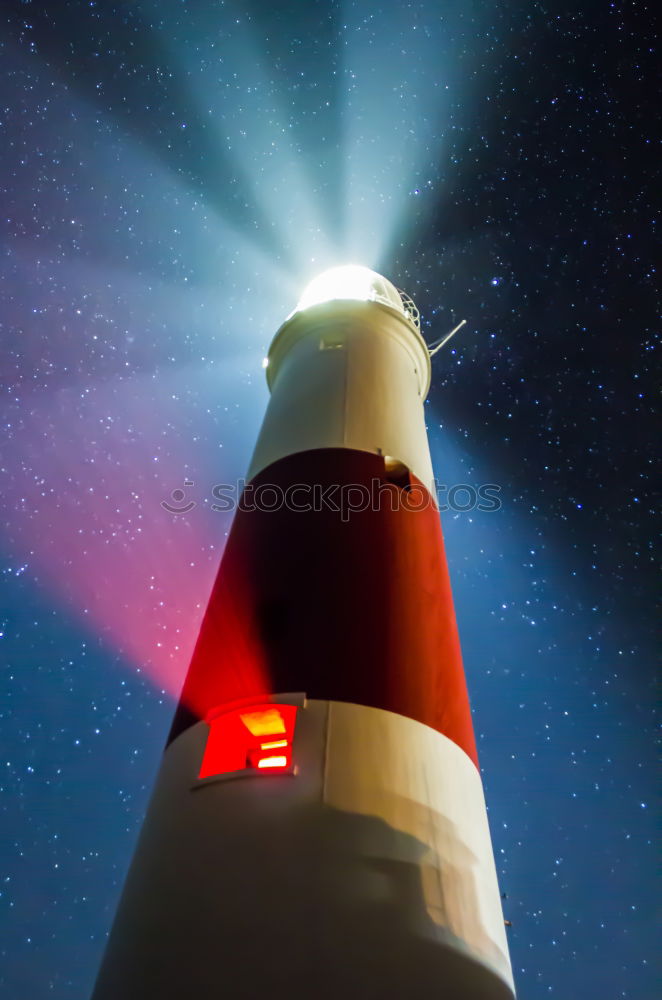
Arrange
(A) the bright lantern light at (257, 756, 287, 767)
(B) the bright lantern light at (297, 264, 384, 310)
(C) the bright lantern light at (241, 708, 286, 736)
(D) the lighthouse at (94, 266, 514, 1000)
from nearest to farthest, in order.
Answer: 1. (D) the lighthouse at (94, 266, 514, 1000)
2. (A) the bright lantern light at (257, 756, 287, 767)
3. (C) the bright lantern light at (241, 708, 286, 736)
4. (B) the bright lantern light at (297, 264, 384, 310)

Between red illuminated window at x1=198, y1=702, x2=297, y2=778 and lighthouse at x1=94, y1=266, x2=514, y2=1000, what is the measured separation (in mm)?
11

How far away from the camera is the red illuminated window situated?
366cm

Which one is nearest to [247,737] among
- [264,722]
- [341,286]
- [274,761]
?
[264,722]

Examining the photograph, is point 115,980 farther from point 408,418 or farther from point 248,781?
point 408,418

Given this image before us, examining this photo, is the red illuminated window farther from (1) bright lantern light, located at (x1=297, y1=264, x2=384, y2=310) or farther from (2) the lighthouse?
(1) bright lantern light, located at (x1=297, y1=264, x2=384, y2=310)

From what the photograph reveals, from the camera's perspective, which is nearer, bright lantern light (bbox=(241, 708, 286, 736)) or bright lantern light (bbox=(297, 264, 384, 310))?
bright lantern light (bbox=(241, 708, 286, 736))

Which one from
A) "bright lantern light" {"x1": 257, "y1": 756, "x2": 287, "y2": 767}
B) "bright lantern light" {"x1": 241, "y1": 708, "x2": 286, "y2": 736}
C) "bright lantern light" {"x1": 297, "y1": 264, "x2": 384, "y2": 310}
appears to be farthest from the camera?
"bright lantern light" {"x1": 297, "y1": 264, "x2": 384, "y2": 310}

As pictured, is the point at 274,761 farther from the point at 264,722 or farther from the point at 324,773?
the point at 324,773

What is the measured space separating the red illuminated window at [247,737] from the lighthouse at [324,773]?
0.04 ft

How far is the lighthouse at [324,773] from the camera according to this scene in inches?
109

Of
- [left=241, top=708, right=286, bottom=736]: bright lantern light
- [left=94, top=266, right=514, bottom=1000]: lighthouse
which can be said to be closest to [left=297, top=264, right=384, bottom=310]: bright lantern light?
[left=94, top=266, right=514, bottom=1000]: lighthouse

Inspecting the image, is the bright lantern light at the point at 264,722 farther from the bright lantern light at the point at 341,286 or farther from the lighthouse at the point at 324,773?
the bright lantern light at the point at 341,286

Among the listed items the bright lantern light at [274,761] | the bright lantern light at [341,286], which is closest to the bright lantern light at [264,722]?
the bright lantern light at [274,761]

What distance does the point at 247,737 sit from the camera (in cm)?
384
